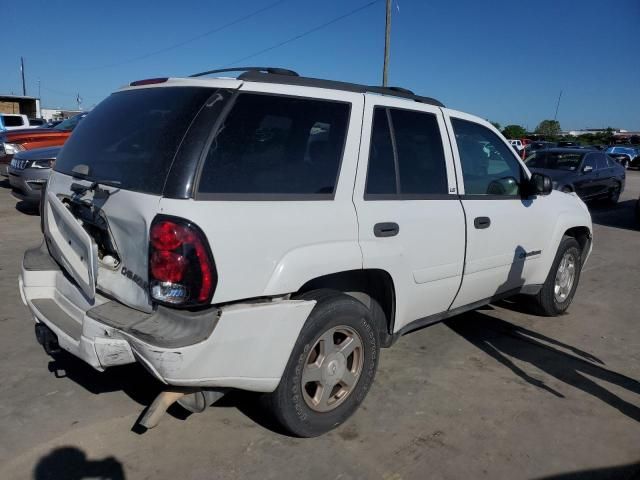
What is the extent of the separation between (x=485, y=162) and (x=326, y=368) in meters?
2.16

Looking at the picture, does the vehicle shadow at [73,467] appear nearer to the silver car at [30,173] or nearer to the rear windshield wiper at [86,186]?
the rear windshield wiper at [86,186]

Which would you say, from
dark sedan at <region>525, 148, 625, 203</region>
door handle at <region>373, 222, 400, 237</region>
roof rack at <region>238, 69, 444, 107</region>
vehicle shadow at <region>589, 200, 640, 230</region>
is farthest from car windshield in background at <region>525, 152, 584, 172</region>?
door handle at <region>373, 222, 400, 237</region>

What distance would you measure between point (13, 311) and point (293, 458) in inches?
125

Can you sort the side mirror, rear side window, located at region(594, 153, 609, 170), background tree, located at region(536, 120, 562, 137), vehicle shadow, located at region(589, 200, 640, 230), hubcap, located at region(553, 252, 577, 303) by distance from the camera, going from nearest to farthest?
the side mirror
hubcap, located at region(553, 252, 577, 303)
vehicle shadow, located at region(589, 200, 640, 230)
rear side window, located at region(594, 153, 609, 170)
background tree, located at region(536, 120, 562, 137)

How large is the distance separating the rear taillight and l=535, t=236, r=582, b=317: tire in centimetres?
356

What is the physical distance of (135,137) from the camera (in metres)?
2.81

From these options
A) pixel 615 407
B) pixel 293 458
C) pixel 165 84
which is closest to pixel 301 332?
pixel 293 458

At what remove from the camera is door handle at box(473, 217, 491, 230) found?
375 centimetres

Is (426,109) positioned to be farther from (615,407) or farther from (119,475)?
(119,475)

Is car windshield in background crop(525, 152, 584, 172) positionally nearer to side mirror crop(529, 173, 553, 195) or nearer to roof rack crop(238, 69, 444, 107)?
side mirror crop(529, 173, 553, 195)

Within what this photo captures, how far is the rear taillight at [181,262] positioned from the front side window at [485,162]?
7.04ft

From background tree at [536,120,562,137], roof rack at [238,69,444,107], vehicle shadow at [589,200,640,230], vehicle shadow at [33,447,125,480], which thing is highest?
background tree at [536,120,562,137]

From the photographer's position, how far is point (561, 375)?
3896mm

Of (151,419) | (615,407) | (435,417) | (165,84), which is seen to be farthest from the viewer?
(615,407)
